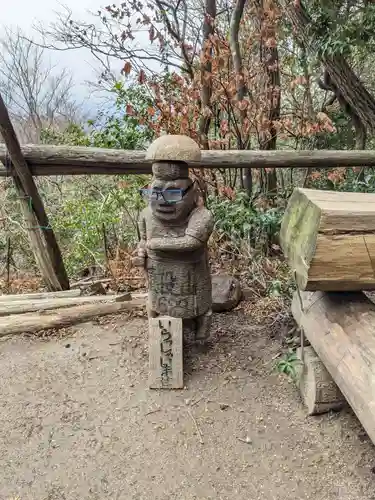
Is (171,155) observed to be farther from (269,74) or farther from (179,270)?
(269,74)

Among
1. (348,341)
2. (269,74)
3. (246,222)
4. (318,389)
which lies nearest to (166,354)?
(318,389)

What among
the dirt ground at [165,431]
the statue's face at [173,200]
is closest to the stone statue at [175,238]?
the statue's face at [173,200]

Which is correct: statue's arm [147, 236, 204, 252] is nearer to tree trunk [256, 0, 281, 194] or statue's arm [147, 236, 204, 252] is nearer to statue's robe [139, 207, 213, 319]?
statue's robe [139, 207, 213, 319]

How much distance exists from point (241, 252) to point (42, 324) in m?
1.74

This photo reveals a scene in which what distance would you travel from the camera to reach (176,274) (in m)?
2.20

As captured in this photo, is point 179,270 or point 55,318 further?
point 55,318

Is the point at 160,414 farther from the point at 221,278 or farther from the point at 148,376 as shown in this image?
the point at 221,278

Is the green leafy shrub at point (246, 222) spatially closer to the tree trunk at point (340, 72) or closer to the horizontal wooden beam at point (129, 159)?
the horizontal wooden beam at point (129, 159)

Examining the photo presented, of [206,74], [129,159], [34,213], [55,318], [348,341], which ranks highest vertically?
[206,74]

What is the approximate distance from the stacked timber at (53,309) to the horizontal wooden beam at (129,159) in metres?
0.94

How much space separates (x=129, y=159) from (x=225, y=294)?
1.23m

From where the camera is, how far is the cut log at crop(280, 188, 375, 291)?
147 centimetres

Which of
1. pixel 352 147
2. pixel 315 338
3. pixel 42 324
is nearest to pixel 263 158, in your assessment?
pixel 315 338

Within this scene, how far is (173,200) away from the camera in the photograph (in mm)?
2045
